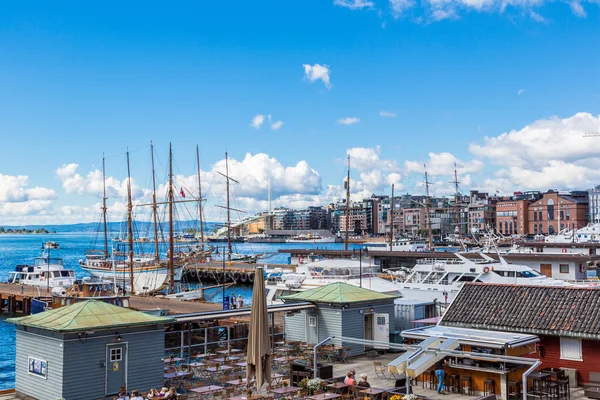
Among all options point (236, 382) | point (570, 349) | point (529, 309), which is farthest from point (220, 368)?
point (570, 349)

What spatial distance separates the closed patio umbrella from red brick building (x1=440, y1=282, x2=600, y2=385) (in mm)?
8420

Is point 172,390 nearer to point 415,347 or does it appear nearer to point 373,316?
point 415,347

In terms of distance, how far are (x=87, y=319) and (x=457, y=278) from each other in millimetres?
33442

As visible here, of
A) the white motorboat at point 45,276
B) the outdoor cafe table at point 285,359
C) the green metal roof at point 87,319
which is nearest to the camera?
the green metal roof at point 87,319

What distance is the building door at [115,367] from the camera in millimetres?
17562

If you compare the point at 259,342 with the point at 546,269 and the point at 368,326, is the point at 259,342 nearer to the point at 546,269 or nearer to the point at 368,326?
the point at 368,326

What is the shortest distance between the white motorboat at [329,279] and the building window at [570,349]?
68.3 feet

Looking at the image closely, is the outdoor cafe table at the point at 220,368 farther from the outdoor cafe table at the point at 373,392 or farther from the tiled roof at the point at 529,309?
the tiled roof at the point at 529,309

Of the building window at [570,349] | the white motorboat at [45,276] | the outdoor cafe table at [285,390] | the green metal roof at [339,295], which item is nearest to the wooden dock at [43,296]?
the white motorboat at [45,276]

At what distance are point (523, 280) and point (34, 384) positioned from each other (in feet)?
116

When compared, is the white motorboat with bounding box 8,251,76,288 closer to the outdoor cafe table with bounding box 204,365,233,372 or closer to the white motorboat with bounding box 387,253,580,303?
the white motorboat with bounding box 387,253,580,303

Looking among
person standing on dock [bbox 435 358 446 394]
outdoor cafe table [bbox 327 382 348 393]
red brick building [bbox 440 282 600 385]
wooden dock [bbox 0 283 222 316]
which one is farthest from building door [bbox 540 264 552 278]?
outdoor cafe table [bbox 327 382 348 393]

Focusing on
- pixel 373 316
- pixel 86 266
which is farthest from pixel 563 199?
pixel 373 316

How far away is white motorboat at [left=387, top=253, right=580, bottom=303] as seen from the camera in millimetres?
44562
